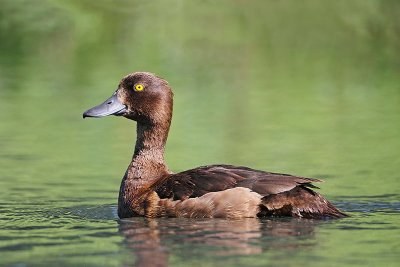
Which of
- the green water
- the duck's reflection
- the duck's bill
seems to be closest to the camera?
the duck's reflection

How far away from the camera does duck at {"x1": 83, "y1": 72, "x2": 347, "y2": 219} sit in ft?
39.4

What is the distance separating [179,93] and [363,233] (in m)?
15.1

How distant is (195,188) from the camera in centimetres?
1227

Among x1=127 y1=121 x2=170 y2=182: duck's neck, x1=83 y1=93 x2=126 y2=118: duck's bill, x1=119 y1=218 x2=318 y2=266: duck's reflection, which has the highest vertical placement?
x1=83 y1=93 x2=126 y2=118: duck's bill

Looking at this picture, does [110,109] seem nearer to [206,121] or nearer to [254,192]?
[254,192]

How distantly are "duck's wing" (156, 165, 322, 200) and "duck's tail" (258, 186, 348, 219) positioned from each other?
9cm

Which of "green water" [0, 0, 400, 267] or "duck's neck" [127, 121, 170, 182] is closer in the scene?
"green water" [0, 0, 400, 267]

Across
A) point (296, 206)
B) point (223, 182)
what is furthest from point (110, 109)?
point (296, 206)

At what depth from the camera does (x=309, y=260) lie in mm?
9969

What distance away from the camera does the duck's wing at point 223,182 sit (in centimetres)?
1197

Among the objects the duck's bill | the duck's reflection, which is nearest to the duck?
the duck's bill

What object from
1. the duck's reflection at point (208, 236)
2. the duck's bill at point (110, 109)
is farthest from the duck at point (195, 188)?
the duck's reflection at point (208, 236)

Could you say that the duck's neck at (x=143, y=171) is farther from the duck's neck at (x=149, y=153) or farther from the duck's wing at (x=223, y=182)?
the duck's wing at (x=223, y=182)

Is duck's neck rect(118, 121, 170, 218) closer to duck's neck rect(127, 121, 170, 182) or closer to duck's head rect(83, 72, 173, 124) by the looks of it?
duck's neck rect(127, 121, 170, 182)
